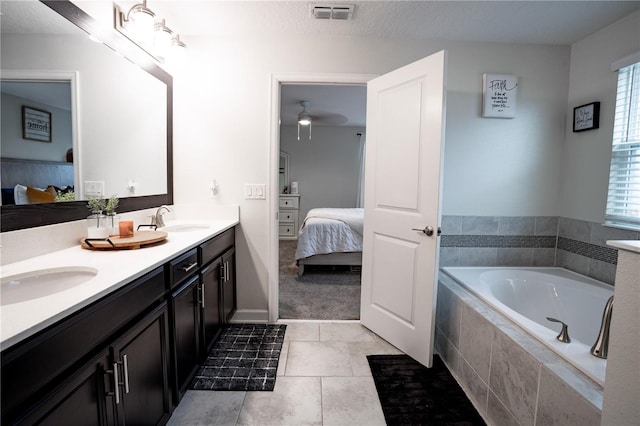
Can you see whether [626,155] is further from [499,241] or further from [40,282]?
[40,282]

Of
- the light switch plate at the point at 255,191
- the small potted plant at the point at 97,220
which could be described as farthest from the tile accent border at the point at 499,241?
the small potted plant at the point at 97,220

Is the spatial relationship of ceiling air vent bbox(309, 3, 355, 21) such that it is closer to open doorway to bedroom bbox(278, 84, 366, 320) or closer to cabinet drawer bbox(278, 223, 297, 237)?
open doorway to bedroom bbox(278, 84, 366, 320)

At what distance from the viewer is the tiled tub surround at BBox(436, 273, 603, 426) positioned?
1048mm

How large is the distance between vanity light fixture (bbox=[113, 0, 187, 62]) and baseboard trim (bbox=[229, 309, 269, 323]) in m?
2.06

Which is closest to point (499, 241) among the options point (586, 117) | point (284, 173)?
point (586, 117)

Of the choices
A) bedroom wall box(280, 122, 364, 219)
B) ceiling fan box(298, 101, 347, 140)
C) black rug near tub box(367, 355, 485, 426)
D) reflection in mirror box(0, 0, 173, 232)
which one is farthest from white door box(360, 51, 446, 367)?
bedroom wall box(280, 122, 364, 219)

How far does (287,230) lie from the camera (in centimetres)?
614

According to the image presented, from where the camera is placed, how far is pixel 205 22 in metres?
2.08

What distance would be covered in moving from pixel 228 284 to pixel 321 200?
4376mm

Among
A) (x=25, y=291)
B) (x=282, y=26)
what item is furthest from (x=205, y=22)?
(x=25, y=291)

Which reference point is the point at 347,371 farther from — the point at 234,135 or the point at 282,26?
the point at 282,26

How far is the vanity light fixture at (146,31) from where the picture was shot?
1742 mm

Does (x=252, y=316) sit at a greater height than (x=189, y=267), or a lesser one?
lesser

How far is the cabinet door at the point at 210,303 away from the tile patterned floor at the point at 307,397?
1.03ft
